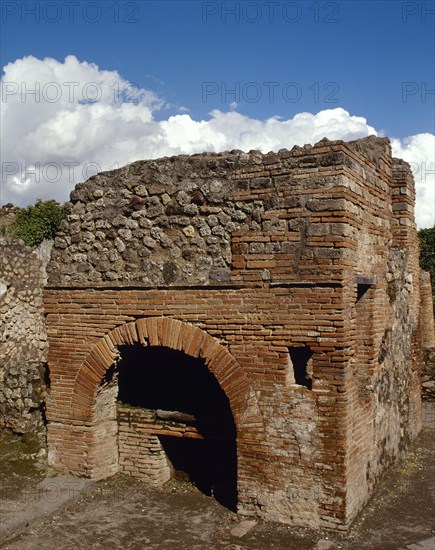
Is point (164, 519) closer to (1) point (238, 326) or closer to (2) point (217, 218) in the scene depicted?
(1) point (238, 326)

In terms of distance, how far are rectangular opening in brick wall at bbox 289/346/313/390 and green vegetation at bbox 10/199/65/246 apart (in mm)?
7992

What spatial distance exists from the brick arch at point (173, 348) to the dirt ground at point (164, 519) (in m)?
1.08

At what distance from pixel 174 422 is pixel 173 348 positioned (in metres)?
1.21

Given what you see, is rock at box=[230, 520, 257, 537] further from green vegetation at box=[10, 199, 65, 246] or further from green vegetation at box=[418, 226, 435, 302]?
green vegetation at box=[418, 226, 435, 302]

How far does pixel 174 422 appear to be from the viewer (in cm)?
743

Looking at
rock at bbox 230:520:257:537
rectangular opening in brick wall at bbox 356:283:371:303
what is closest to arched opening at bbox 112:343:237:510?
rock at bbox 230:520:257:537

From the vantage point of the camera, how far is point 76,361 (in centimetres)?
740


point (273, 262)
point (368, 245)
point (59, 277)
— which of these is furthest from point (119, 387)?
point (368, 245)

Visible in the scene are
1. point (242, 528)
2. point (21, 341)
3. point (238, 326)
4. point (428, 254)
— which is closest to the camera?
point (242, 528)

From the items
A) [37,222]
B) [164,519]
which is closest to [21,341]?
[164,519]

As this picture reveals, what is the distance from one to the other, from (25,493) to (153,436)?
1.74 meters

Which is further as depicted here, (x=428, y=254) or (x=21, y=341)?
(x=428, y=254)

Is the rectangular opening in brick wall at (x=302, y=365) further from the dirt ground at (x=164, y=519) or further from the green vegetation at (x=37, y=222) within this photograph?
the green vegetation at (x=37, y=222)

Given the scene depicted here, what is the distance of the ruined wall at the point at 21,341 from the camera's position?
8016mm
